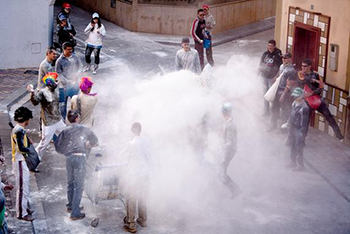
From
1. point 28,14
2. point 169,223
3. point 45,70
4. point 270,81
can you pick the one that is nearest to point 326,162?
point 270,81

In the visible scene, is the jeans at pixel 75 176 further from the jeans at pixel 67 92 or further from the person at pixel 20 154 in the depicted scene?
the jeans at pixel 67 92

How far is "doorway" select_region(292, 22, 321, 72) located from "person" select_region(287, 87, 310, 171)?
2.81m

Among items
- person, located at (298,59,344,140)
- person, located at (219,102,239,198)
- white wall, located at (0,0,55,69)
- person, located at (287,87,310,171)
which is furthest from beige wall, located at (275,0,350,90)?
white wall, located at (0,0,55,69)

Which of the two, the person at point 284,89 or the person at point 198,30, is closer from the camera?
the person at point 284,89

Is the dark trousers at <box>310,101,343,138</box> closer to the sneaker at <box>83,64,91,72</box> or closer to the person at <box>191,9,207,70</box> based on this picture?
the person at <box>191,9,207,70</box>

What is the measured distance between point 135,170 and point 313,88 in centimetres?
536

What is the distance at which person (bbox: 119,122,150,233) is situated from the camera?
9.30m

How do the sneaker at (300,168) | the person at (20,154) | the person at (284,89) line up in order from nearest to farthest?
the person at (20,154) → the sneaker at (300,168) → the person at (284,89)

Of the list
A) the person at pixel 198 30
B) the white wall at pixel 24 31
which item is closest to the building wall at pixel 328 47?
the person at pixel 198 30

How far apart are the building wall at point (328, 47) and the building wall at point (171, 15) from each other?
25.1 feet

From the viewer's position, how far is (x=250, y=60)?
777 inches

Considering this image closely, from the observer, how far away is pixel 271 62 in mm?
14375

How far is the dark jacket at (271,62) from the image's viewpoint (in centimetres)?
1437

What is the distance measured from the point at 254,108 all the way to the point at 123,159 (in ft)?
22.1
